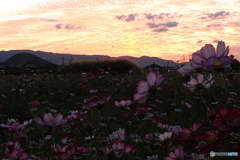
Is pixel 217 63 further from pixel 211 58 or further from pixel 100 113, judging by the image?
pixel 100 113

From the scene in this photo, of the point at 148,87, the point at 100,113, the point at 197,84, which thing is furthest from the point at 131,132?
the point at 148,87

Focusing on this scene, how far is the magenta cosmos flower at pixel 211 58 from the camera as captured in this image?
0.89 metres

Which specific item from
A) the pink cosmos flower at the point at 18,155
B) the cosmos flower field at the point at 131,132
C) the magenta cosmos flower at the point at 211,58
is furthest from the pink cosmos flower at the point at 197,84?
the pink cosmos flower at the point at 18,155

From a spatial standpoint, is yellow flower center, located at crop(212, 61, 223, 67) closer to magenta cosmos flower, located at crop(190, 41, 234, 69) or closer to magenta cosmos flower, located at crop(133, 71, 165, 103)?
magenta cosmos flower, located at crop(190, 41, 234, 69)

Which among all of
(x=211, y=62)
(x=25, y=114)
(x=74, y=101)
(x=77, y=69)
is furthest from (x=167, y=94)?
(x=77, y=69)

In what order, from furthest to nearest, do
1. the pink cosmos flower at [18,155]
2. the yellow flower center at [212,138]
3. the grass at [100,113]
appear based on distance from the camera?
A: 1. the grass at [100,113]
2. the pink cosmos flower at [18,155]
3. the yellow flower center at [212,138]

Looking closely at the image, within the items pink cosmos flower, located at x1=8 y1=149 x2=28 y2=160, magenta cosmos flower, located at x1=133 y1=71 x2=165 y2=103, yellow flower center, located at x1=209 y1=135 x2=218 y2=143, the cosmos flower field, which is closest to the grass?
the cosmos flower field

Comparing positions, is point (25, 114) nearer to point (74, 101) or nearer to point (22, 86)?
point (74, 101)

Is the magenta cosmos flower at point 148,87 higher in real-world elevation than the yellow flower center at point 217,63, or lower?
lower

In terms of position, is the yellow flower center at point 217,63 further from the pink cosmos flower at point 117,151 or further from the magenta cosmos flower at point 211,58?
the pink cosmos flower at point 117,151

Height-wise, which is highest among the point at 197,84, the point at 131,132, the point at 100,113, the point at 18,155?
the point at 197,84

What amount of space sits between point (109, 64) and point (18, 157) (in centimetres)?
1194

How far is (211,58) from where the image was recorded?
897 millimetres

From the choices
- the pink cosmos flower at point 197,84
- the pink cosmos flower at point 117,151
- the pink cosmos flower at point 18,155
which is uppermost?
the pink cosmos flower at point 197,84
